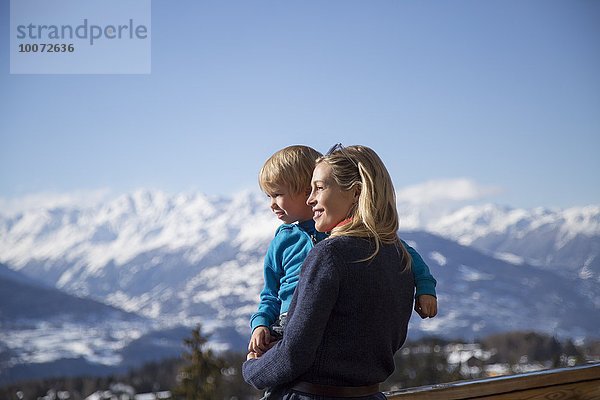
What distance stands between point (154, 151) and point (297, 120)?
1033 centimetres

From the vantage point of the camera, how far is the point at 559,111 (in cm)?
2711

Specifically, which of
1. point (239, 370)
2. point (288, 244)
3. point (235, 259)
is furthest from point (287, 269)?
point (235, 259)

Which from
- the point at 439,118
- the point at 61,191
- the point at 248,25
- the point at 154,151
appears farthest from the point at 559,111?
the point at 61,191

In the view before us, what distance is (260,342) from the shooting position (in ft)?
4.53

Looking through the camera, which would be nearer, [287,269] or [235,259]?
[287,269]

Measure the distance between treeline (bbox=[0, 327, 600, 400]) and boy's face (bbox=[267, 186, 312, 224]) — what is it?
10.3m

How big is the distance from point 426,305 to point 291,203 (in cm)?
29

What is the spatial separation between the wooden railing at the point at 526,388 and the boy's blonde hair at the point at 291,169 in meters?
0.71

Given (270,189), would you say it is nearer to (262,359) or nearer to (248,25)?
(262,359)

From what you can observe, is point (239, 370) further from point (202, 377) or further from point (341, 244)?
point (341, 244)

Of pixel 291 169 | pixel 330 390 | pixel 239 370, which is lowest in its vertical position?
pixel 239 370

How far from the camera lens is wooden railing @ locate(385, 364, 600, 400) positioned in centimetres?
213

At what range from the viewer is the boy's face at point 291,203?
4.98 ft
